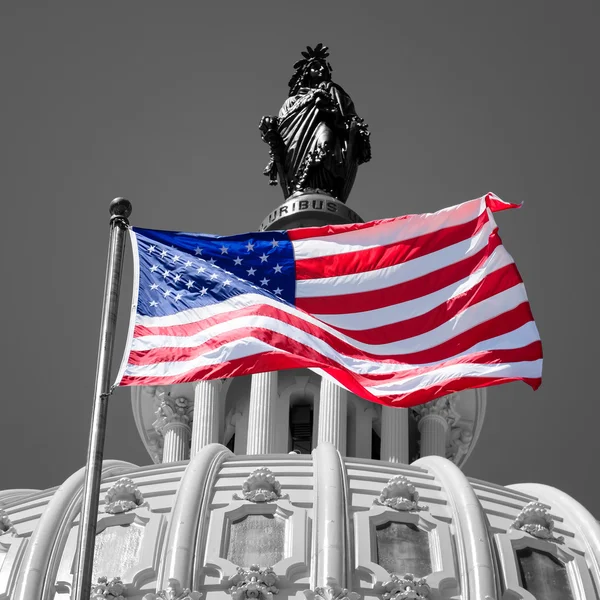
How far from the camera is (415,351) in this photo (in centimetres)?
5203

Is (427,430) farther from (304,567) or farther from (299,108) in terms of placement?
(304,567)

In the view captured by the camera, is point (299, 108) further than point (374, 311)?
Yes

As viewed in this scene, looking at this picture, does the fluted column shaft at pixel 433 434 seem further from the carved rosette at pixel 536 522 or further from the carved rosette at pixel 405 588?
the carved rosette at pixel 405 588

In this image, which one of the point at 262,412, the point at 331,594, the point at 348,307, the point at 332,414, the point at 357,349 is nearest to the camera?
the point at 357,349

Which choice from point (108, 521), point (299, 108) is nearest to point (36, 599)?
point (108, 521)

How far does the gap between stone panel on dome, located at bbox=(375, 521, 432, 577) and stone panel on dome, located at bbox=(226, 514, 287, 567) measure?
3035mm

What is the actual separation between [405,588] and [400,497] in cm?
515

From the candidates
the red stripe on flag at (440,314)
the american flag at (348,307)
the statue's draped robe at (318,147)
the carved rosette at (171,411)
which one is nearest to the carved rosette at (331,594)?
the american flag at (348,307)

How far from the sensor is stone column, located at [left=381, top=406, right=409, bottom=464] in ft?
274

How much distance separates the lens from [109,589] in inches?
2530

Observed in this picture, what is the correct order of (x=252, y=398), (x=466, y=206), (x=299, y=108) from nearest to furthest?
(x=466, y=206) → (x=252, y=398) → (x=299, y=108)

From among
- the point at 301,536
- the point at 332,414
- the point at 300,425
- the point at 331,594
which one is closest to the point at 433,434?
the point at 300,425

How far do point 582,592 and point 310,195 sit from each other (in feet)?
87.4

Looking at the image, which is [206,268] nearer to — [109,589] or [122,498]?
[109,589]
